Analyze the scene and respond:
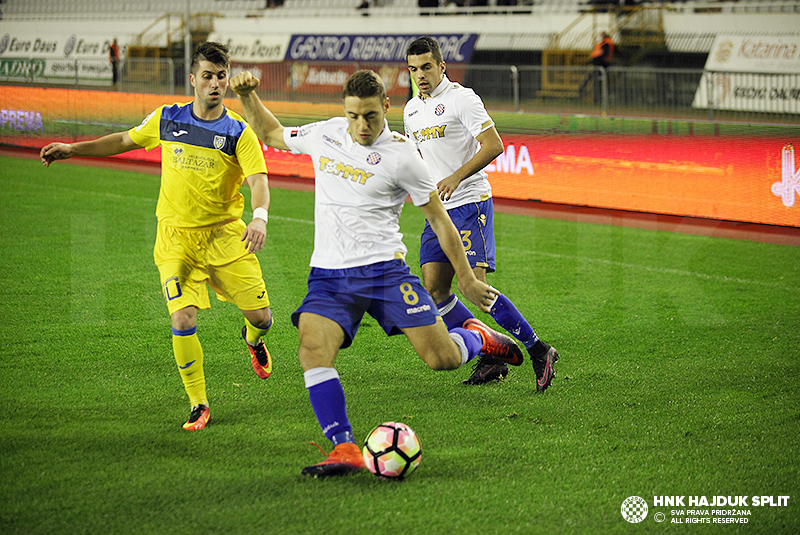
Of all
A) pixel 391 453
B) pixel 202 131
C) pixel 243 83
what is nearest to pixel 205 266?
pixel 202 131

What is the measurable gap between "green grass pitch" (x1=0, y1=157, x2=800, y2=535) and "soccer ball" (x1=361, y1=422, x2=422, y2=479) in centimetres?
8

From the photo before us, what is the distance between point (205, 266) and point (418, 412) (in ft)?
5.29

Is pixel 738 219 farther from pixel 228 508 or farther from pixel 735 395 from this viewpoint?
pixel 228 508

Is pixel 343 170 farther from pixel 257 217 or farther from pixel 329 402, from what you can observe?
pixel 329 402

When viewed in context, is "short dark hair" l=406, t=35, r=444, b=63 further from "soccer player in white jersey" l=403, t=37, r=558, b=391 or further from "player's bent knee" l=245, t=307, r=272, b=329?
"player's bent knee" l=245, t=307, r=272, b=329

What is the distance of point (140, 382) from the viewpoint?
5441 mm

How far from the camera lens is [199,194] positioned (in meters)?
5.00

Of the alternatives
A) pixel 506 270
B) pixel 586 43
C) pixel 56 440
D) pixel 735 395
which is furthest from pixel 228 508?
pixel 586 43

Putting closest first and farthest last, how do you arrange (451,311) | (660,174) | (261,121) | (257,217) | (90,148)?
(257,217) < (261,121) < (90,148) < (451,311) < (660,174)

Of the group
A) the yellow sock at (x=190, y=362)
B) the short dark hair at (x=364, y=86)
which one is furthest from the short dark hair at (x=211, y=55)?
the yellow sock at (x=190, y=362)

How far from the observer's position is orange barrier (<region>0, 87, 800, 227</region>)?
10984mm

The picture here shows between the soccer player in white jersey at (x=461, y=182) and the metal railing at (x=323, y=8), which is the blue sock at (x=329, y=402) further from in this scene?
the metal railing at (x=323, y=8)

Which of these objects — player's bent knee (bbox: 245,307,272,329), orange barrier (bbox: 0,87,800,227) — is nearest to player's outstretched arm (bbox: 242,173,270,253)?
player's bent knee (bbox: 245,307,272,329)

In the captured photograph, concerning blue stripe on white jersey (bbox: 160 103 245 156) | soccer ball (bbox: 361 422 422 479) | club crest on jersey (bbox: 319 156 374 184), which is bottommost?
soccer ball (bbox: 361 422 422 479)
